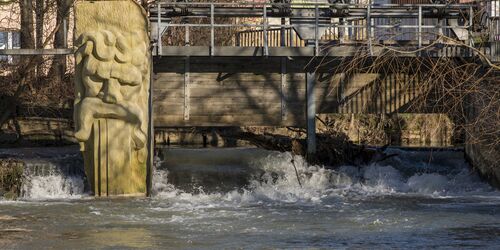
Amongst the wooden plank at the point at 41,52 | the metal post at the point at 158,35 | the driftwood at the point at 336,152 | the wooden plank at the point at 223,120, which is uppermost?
the metal post at the point at 158,35

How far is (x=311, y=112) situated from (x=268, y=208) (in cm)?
629

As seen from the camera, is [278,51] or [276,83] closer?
[278,51]

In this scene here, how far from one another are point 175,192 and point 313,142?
186 inches

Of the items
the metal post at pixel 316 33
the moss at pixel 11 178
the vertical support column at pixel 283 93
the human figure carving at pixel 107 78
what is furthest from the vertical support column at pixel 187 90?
the moss at pixel 11 178

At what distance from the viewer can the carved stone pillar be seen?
25.3 meters

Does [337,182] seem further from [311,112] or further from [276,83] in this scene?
[276,83]

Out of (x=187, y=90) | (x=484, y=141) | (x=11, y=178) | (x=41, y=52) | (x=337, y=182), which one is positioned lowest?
(x=337, y=182)

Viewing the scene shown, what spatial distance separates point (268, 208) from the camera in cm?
2398

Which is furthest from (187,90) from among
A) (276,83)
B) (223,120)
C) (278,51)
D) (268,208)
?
(268,208)

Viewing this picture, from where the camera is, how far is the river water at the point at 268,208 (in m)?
19.4

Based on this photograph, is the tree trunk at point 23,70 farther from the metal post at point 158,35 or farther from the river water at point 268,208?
the metal post at point 158,35

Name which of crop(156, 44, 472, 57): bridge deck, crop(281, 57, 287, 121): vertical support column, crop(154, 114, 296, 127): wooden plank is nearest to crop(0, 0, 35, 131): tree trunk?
crop(154, 114, 296, 127): wooden plank

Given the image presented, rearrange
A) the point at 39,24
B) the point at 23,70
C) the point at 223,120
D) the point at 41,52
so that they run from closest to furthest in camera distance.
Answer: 1. the point at 41,52
2. the point at 223,120
3. the point at 23,70
4. the point at 39,24

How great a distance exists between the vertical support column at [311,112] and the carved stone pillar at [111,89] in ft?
17.7
